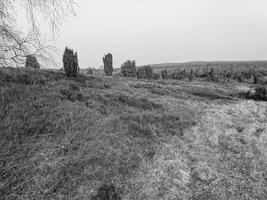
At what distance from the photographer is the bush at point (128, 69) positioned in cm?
4594

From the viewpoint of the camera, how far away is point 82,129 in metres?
5.02

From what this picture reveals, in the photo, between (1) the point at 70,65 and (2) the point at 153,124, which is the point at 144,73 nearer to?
(1) the point at 70,65

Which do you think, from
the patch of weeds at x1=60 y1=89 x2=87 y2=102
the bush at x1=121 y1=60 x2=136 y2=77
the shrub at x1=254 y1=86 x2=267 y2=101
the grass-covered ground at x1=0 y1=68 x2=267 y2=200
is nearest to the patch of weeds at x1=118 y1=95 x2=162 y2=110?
the patch of weeds at x1=60 y1=89 x2=87 y2=102

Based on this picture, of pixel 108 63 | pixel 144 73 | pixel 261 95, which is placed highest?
pixel 108 63

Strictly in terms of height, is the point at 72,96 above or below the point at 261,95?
above

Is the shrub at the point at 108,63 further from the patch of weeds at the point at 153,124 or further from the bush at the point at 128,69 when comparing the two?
the patch of weeds at the point at 153,124

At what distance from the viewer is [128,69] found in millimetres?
46062

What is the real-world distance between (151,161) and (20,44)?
3781mm

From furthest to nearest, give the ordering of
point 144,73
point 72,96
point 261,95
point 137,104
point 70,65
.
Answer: point 144,73 → point 261,95 → point 70,65 → point 137,104 → point 72,96

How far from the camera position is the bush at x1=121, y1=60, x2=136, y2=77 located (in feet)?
151

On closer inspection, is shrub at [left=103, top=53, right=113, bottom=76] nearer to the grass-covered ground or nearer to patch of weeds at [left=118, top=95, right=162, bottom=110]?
patch of weeds at [left=118, top=95, right=162, bottom=110]

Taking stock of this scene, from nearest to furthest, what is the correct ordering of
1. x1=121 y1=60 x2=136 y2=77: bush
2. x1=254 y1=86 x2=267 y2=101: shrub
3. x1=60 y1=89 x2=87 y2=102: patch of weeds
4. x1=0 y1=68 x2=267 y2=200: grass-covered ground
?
x1=0 y1=68 x2=267 y2=200: grass-covered ground, x1=60 y1=89 x2=87 y2=102: patch of weeds, x1=254 y1=86 x2=267 y2=101: shrub, x1=121 y1=60 x2=136 y2=77: bush

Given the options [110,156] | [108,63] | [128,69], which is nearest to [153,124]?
[110,156]

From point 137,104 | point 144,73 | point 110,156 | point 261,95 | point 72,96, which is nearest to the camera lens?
point 110,156
